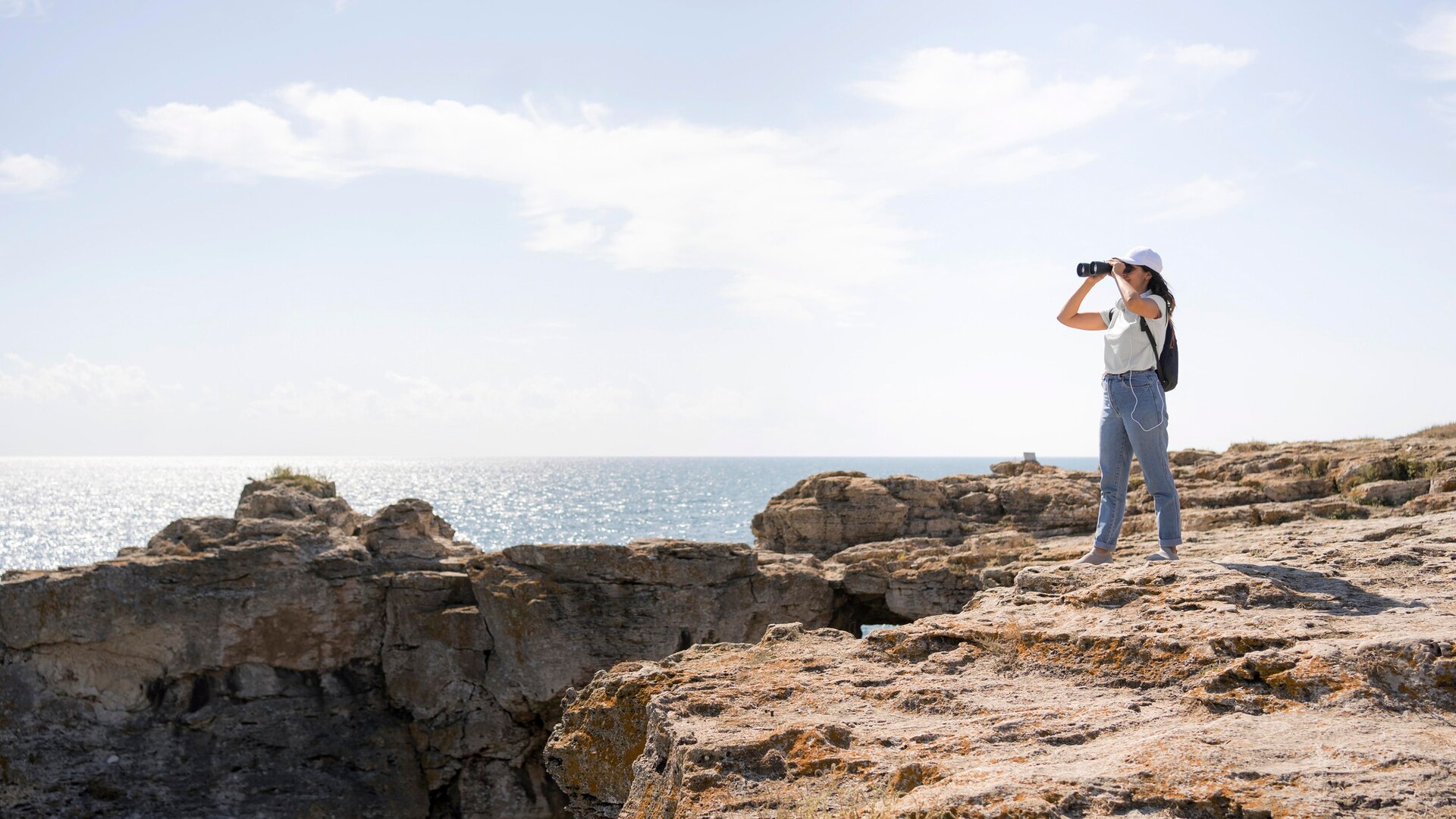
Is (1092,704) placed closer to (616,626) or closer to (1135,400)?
(1135,400)

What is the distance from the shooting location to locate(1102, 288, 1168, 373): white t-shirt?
7781 mm

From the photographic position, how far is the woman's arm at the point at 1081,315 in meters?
8.34

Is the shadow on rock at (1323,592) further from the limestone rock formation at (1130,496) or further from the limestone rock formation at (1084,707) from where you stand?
the limestone rock formation at (1130,496)

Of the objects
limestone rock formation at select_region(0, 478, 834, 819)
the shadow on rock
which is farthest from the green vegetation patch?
the shadow on rock

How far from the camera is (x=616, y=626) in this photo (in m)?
16.9

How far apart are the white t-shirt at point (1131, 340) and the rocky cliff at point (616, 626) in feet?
5.38

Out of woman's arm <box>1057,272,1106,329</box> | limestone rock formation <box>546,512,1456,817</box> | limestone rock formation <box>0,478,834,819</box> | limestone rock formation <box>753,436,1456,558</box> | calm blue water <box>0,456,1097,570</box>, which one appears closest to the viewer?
limestone rock formation <box>546,512,1456,817</box>

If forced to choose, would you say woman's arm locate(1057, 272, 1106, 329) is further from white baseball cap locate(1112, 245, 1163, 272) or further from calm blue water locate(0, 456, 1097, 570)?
calm blue water locate(0, 456, 1097, 570)

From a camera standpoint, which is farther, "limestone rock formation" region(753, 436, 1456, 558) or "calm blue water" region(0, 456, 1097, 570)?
"calm blue water" region(0, 456, 1097, 570)

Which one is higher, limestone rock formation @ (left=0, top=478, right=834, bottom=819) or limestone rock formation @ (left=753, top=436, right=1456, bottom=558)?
limestone rock formation @ (left=753, top=436, right=1456, bottom=558)

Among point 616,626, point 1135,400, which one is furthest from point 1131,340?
point 616,626

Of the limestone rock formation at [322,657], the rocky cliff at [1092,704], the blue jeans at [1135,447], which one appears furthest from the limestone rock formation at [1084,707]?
the limestone rock formation at [322,657]

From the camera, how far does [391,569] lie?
18188mm

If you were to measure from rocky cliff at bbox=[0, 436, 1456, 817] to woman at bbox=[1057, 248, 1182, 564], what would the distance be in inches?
30.8
